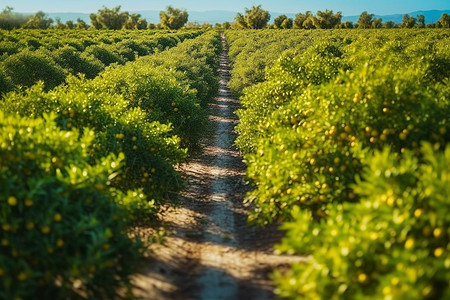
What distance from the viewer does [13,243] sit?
4.72 metres

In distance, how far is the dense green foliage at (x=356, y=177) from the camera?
4.10 meters

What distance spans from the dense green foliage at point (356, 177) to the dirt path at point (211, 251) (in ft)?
2.83

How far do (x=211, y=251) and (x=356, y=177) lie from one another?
3.81 m

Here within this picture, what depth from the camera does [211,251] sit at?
26.8 ft

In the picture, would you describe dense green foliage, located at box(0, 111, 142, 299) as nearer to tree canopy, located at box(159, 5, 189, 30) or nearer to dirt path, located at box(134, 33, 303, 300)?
dirt path, located at box(134, 33, 303, 300)

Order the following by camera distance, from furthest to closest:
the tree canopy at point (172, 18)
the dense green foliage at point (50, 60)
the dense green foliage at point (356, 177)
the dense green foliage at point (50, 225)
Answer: the tree canopy at point (172, 18) < the dense green foliage at point (50, 60) < the dense green foliage at point (50, 225) < the dense green foliage at point (356, 177)

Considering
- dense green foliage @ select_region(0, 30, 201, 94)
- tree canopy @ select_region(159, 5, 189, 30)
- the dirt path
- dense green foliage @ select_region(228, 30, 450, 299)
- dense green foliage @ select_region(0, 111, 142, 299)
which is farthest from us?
tree canopy @ select_region(159, 5, 189, 30)

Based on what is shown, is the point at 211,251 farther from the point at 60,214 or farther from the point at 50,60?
the point at 50,60

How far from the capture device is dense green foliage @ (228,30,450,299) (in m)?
4.10

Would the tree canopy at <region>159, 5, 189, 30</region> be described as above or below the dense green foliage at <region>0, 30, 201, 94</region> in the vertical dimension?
above

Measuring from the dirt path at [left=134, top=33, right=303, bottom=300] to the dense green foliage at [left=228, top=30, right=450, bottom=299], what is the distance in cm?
86

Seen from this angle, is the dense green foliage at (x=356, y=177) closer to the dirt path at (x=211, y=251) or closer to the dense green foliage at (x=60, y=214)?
the dirt path at (x=211, y=251)

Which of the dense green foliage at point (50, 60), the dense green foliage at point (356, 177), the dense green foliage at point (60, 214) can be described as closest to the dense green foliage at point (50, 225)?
the dense green foliage at point (60, 214)

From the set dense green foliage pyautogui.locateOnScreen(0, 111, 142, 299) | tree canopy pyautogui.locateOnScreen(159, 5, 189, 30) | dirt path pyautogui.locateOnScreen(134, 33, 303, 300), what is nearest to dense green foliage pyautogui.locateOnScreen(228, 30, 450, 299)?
dirt path pyautogui.locateOnScreen(134, 33, 303, 300)
